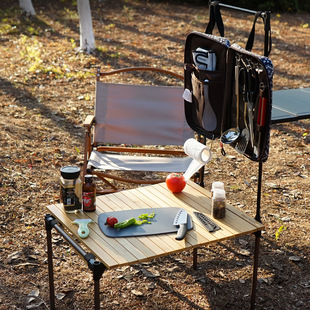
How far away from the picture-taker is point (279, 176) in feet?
16.6

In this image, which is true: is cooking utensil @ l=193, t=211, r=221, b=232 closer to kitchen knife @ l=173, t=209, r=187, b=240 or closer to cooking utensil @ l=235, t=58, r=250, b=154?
kitchen knife @ l=173, t=209, r=187, b=240

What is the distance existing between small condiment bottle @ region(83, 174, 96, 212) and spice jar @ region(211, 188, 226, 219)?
0.69 metres

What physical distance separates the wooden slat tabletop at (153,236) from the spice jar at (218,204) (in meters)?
0.04

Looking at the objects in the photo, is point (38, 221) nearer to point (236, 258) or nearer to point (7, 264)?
point (7, 264)

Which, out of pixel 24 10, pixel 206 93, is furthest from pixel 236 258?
pixel 24 10

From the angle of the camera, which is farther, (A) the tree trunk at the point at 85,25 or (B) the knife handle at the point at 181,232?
(A) the tree trunk at the point at 85,25

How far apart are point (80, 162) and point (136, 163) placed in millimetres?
1076

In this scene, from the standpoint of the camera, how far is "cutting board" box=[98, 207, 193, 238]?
2.83 m

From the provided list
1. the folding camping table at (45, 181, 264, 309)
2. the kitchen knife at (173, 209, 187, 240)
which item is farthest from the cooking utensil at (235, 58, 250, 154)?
the kitchen knife at (173, 209, 187, 240)

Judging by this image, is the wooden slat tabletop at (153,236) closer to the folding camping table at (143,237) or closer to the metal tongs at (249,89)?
the folding camping table at (143,237)

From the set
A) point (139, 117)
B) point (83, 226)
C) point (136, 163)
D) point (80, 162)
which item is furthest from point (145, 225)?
point (80, 162)

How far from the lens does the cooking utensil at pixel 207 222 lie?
2.89m

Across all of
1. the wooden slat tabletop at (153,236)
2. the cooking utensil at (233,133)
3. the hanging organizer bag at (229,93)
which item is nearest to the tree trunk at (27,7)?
the hanging organizer bag at (229,93)

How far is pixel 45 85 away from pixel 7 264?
415 cm
